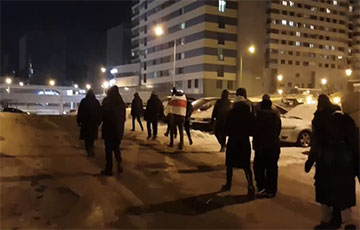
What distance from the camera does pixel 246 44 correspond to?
83.7 m

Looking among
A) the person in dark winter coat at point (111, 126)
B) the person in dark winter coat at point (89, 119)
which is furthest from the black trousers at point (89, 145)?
the person in dark winter coat at point (111, 126)

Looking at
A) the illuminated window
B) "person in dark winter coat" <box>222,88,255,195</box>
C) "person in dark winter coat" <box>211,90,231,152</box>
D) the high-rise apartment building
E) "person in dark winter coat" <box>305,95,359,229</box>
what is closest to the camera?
"person in dark winter coat" <box>305,95,359,229</box>

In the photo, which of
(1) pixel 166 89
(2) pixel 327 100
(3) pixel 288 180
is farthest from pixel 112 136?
(1) pixel 166 89

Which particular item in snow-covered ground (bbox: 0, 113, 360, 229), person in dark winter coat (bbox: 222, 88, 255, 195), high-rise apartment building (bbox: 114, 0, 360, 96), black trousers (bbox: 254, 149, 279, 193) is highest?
high-rise apartment building (bbox: 114, 0, 360, 96)

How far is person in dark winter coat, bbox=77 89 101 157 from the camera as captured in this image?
11133mm

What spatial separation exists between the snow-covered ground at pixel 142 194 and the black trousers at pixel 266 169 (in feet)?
0.87

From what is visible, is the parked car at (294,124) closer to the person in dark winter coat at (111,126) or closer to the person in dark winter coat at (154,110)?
the person in dark winter coat at (154,110)

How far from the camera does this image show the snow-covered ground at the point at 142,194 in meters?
6.32

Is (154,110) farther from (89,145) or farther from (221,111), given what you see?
(89,145)

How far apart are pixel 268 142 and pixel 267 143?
0.02 metres

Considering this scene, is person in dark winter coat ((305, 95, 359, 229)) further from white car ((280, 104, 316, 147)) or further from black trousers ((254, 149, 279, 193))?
white car ((280, 104, 316, 147))

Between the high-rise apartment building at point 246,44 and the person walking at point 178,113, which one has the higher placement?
the high-rise apartment building at point 246,44

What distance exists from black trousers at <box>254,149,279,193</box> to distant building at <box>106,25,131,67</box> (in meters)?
117

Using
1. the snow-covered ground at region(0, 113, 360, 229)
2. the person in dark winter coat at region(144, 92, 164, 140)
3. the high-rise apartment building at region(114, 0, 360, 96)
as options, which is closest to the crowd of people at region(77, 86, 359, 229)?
the snow-covered ground at region(0, 113, 360, 229)
